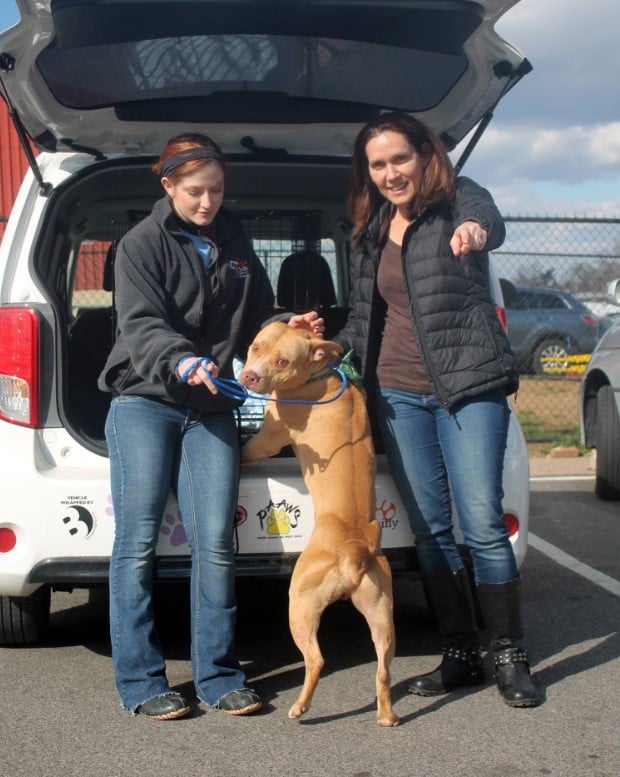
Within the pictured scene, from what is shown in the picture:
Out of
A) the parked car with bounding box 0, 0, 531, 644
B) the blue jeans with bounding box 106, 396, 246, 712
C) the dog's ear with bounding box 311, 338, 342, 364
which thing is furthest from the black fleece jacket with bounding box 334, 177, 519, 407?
the blue jeans with bounding box 106, 396, 246, 712

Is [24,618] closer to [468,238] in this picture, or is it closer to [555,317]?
[468,238]

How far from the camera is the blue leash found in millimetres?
3305

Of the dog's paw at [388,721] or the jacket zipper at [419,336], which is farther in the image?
the jacket zipper at [419,336]

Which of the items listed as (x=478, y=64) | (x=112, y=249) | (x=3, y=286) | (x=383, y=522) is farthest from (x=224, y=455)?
(x=478, y=64)

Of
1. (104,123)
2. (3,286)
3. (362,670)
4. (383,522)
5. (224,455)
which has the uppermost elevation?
(104,123)

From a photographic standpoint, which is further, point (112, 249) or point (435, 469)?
point (112, 249)

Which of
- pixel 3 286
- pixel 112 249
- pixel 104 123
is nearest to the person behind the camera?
pixel 3 286

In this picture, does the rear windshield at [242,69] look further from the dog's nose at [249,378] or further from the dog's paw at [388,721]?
the dog's paw at [388,721]

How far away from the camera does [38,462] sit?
3709 millimetres

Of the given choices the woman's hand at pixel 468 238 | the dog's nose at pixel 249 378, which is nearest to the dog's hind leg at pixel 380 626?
the dog's nose at pixel 249 378

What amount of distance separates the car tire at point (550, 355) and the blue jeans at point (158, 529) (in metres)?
11.0

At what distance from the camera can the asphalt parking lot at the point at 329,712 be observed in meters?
3.15

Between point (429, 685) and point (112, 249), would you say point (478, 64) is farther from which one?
point (429, 685)

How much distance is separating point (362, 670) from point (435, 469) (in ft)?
2.98
